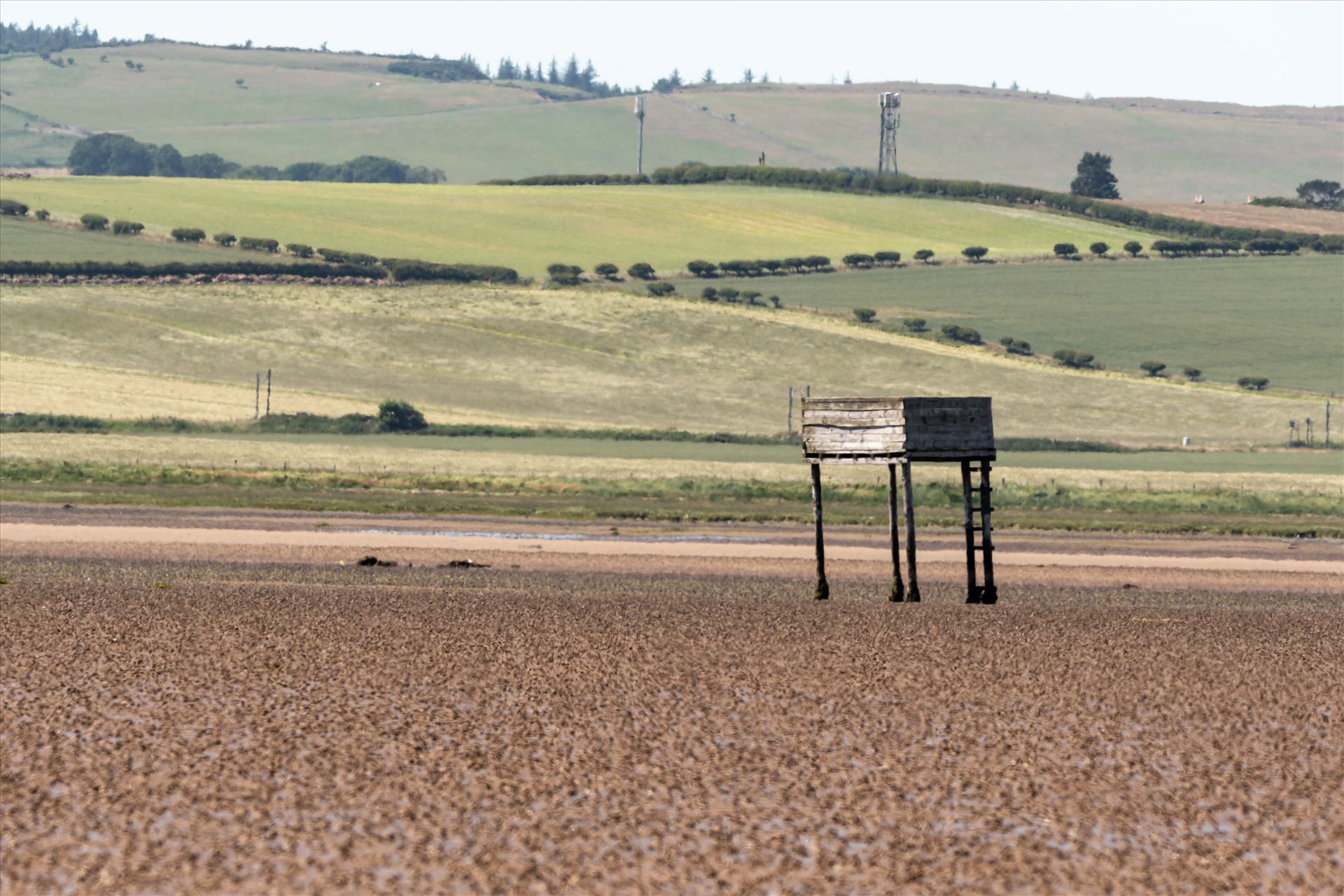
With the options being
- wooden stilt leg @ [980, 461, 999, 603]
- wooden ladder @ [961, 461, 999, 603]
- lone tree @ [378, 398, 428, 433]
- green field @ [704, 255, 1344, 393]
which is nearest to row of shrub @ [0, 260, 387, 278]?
green field @ [704, 255, 1344, 393]

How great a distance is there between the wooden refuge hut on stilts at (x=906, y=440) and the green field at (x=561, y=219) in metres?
91.6

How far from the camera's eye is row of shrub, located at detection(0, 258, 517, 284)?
108m

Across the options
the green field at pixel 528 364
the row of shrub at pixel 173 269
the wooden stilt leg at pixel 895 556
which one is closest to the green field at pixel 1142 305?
the green field at pixel 528 364

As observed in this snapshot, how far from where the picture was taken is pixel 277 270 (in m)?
112

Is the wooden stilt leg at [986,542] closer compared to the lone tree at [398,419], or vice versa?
the wooden stilt leg at [986,542]

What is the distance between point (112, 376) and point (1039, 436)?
4313cm

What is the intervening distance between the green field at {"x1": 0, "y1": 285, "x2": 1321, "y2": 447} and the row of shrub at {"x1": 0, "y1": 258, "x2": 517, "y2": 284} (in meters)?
3.93

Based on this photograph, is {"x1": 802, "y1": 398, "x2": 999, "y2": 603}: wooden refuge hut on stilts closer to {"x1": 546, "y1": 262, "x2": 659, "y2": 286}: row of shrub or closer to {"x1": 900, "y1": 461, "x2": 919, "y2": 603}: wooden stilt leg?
{"x1": 900, "y1": 461, "x2": 919, "y2": 603}: wooden stilt leg

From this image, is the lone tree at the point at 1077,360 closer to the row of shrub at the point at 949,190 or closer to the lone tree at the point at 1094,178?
the row of shrub at the point at 949,190

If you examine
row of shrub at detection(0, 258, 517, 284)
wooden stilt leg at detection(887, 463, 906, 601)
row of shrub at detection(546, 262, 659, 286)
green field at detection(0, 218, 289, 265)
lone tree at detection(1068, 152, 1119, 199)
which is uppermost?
lone tree at detection(1068, 152, 1119, 199)

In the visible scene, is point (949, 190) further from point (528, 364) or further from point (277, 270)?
point (528, 364)

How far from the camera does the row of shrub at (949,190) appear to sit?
481ft

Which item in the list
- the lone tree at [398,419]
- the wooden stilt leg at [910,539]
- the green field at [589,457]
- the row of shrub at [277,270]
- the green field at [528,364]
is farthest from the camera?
the row of shrub at [277,270]

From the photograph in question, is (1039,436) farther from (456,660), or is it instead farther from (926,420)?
(456,660)
